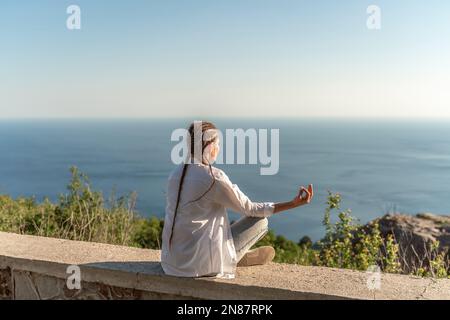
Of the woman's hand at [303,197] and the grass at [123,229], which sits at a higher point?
the woman's hand at [303,197]

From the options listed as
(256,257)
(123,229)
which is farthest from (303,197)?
(123,229)

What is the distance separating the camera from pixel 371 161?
76.7 m

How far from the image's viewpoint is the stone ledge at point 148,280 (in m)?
3.04

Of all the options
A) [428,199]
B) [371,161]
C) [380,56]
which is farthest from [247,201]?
[371,161]

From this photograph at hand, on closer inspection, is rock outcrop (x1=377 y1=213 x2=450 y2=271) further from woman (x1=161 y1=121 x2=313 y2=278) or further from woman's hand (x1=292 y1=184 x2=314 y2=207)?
woman (x1=161 y1=121 x2=313 y2=278)

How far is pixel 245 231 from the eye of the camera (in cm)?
334

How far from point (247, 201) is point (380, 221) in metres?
7.03

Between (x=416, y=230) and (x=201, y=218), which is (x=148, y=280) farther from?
(x=416, y=230)

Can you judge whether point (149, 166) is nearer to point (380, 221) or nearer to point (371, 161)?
point (371, 161)

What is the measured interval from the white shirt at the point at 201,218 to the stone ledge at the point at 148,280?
0.30ft

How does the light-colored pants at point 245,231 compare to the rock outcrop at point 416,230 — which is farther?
the rock outcrop at point 416,230

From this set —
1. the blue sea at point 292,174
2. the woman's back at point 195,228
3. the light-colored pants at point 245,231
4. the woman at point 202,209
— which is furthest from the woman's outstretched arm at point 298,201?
the blue sea at point 292,174

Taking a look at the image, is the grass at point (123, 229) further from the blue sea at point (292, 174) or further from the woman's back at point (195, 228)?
the blue sea at point (292, 174)

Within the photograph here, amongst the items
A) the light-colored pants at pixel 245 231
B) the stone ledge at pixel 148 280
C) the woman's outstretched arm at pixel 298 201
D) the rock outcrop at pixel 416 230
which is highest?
the woman's outstretched arm at pixel 298 201
